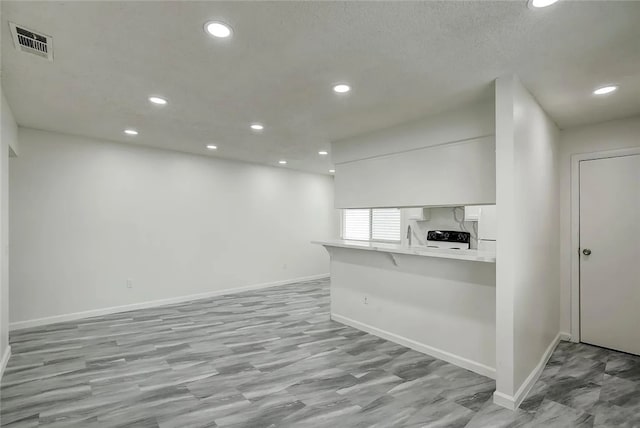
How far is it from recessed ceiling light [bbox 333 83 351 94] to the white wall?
1.16m

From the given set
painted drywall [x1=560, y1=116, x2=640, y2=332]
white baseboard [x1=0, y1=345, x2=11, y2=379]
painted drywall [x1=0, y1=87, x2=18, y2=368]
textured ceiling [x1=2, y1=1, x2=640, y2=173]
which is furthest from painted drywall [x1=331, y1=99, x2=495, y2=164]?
white baseboard [x1=0, y1=345, x2=11, y2=379]

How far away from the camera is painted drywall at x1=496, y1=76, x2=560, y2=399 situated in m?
2.48

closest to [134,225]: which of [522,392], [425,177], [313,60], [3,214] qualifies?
[3,214]

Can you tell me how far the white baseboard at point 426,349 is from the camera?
3000mm


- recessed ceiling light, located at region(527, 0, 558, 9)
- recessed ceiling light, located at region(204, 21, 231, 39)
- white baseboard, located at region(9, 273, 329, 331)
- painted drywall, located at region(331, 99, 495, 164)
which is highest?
recessed ceiling light, located at region(204, 21, 231, 39)

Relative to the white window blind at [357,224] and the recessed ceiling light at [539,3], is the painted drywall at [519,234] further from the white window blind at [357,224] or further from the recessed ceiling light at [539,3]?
the white window blind at [357,224]

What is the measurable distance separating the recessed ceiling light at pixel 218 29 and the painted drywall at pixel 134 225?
12.7 feet

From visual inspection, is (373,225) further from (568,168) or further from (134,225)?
(134,225)

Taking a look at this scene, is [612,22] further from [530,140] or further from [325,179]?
[325,179]

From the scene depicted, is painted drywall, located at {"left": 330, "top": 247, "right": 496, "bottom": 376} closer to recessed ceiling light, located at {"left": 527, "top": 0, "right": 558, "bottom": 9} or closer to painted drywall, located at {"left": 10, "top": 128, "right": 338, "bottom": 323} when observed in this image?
recessed ceiling light, located at {"left": 527, "top": 0, "right": 558, "bottom": 9}

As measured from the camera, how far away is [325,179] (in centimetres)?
A: 810

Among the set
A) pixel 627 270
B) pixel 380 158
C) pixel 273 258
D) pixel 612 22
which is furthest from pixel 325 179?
pixel 612 22

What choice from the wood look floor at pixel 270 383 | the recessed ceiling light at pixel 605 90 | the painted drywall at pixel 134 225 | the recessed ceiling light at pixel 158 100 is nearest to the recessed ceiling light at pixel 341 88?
the recessed ceiling light at pixel 158 100

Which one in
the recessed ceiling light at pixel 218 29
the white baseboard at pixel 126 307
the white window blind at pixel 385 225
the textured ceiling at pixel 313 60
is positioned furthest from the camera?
the white window blind at pixel 385 225
